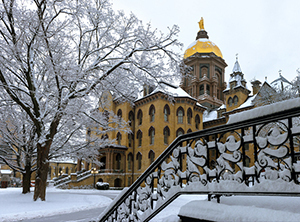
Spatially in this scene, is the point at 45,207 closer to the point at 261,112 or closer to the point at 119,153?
the point at 261,112

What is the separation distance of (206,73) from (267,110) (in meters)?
54.3

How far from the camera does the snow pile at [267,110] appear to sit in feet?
9.06

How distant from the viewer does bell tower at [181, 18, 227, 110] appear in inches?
2076

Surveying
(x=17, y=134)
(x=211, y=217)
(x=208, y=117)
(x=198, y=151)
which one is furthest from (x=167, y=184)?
(x=208, y=117)

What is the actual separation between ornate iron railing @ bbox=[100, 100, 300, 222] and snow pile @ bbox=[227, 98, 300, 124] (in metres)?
0.05

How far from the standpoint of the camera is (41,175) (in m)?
13.0

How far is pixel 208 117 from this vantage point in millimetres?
47156

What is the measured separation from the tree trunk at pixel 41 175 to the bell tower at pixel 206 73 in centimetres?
4148

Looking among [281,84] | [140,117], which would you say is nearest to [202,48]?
[140,117]

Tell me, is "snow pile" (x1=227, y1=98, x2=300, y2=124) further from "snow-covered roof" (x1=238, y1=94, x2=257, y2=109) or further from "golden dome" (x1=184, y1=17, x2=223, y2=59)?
"golden dome" (x1=184, y1=17, x2=223, y2=59)

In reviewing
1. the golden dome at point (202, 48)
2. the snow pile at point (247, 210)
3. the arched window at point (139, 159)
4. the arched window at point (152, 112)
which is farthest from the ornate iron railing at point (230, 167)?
the golden dome at point (202, 48)

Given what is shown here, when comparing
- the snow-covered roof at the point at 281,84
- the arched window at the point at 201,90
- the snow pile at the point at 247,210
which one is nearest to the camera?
the snow pile at the point at 247,210

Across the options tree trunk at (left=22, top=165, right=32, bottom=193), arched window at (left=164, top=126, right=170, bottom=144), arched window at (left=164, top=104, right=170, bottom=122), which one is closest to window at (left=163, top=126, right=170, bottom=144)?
arched window at (left=164, top=126, right=170, bottom=144)

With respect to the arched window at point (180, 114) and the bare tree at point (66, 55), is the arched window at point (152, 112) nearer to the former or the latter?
the arched window at point (180, 114)
